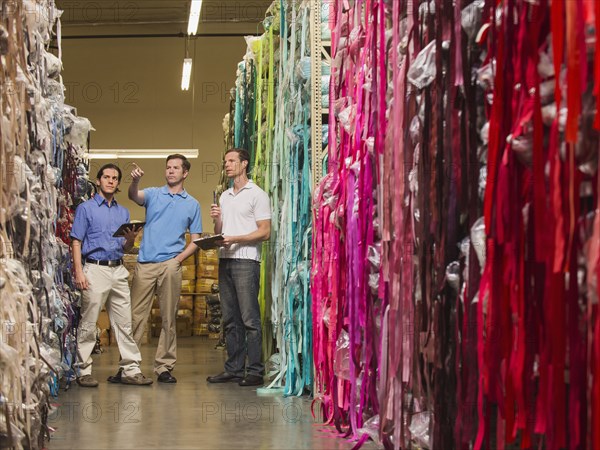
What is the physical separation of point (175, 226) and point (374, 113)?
3.66 m

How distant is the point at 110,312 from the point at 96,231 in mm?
628

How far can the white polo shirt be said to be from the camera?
6.92 metres

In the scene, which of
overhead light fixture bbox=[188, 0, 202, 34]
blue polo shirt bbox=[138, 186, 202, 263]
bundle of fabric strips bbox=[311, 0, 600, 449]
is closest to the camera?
bundle of fabric strips bbox=[311, 0, 600, 449]

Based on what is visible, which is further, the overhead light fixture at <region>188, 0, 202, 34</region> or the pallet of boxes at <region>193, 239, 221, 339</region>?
the pallet of boxes at <region>193, 239, 221, 339</region>

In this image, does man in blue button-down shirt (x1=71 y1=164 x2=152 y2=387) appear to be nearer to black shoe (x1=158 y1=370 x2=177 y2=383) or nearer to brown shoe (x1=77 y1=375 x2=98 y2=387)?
brown shoe (x1=77 y1=375 x2=98 y2=387)

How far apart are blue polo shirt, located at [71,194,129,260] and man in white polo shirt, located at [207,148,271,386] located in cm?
81

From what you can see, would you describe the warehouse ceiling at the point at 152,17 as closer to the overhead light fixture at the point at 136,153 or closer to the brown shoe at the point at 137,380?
the overhead light fixture at the point at 136,153

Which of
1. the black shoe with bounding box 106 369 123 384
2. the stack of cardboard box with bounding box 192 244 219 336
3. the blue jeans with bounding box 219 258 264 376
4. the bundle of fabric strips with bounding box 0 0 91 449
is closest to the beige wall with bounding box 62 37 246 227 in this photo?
the stack of cardboard box with bounding box 192 244 219 336

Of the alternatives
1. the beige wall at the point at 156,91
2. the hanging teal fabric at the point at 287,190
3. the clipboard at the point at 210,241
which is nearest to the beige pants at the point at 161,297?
the clipboard at the point at 210,241

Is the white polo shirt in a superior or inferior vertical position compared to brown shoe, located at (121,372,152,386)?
superior

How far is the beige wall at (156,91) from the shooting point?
57.7ft

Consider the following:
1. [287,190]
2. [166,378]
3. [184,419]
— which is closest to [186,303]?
[166,378]

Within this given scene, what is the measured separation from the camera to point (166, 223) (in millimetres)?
7406

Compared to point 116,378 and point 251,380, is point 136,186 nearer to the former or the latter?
point 116,378
